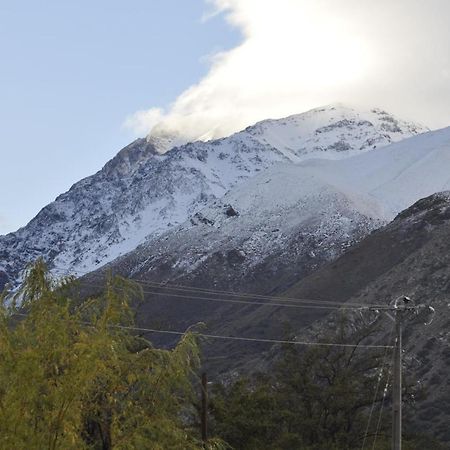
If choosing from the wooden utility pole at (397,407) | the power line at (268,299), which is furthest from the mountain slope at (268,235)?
the wooden utility pole at (397,407)

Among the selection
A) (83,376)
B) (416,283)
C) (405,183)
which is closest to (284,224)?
(405,183)

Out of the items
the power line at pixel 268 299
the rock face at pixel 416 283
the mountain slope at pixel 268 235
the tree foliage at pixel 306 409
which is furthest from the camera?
the mountain slope at pixel 268 235

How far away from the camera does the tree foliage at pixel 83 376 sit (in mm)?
13555

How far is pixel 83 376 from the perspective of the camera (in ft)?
45.6

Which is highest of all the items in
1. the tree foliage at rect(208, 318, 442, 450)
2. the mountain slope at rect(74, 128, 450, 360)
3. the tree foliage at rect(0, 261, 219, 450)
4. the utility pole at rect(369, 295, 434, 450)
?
the mountain slope at rect(74, 128, 450, 360)

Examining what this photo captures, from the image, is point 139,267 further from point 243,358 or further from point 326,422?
point 326,422

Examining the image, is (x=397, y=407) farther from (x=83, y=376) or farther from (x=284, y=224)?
(x=284, y=224)

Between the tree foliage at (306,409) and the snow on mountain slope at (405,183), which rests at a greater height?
the snow on mountain slope at (405,183)

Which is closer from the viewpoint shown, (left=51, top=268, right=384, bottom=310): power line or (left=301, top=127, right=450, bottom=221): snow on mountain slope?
(left=51, top=268, right=384, bottom=310): power line

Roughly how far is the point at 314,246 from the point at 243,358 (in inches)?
2316

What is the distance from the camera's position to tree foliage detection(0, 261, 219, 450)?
1355 centimetres

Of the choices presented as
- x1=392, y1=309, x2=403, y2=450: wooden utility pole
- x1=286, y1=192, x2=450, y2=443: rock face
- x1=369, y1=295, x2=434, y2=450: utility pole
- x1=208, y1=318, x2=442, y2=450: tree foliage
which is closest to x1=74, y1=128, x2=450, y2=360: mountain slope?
x1=286, y1=192, x2=450, y2=443: rock face

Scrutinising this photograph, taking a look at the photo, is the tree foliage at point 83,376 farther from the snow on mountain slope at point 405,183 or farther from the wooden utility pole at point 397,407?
the snow on mountain slope at point 405,183

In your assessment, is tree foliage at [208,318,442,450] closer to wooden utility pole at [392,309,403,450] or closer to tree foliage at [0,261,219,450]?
wooden utility pole at [392,309,403,450]
